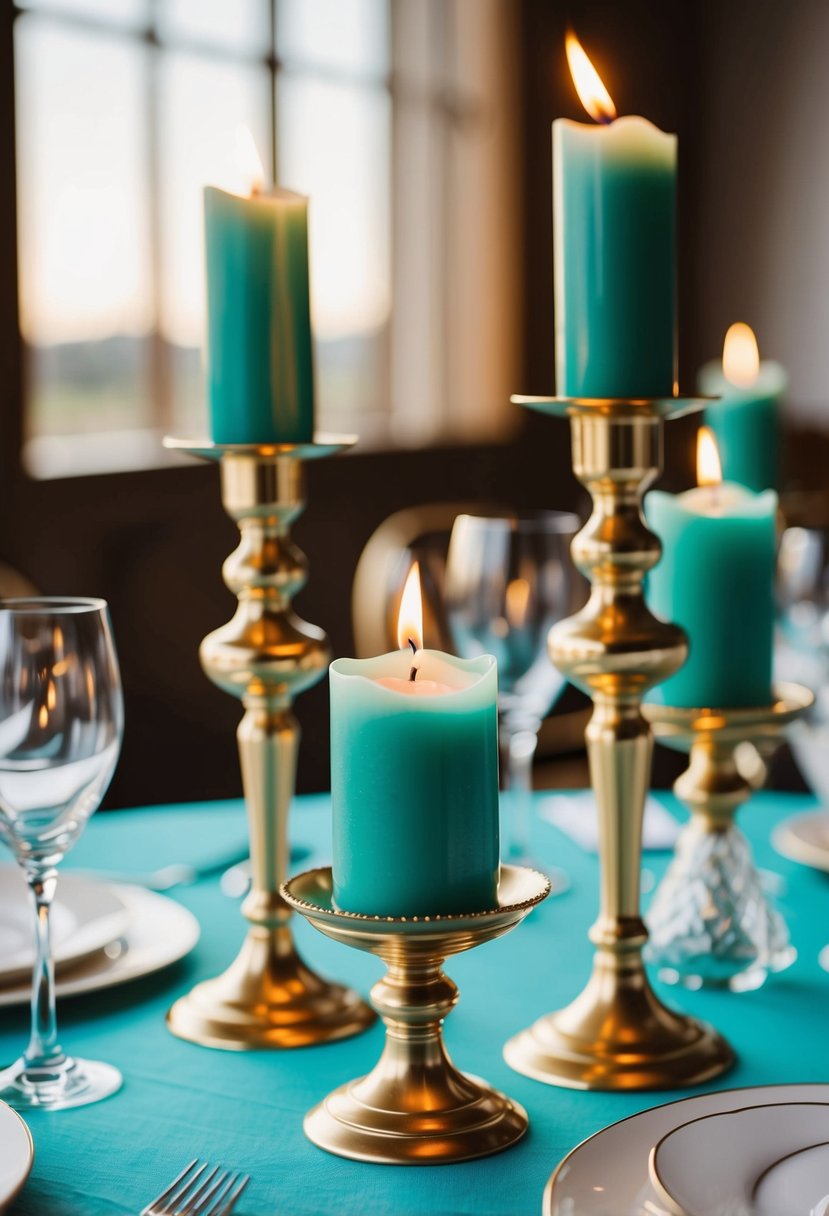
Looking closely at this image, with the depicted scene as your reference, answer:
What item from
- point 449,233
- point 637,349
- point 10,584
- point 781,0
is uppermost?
point 781,0

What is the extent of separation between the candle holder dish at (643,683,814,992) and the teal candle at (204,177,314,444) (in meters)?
0.27

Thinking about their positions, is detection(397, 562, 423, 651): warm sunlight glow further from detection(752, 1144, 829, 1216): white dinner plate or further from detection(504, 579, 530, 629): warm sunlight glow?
detection(504, 579, 530, 629): warm sunlight glow

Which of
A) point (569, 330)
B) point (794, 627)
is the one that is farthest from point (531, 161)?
point (569, 330)

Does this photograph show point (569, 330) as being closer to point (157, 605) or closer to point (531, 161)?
point (157, 605)

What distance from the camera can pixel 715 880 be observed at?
0.94 meters

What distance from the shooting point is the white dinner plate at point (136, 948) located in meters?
0.84

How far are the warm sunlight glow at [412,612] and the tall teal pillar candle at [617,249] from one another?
162 millimetres

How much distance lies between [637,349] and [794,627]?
0.66 m

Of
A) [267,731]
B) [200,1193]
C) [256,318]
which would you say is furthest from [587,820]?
[200,1193]

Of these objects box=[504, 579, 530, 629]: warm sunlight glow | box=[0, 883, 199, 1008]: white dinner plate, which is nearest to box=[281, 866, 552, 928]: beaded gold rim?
box=[0, 883, 199, 1008]: white dinner plate

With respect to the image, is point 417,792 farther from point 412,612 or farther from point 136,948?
point 136,948

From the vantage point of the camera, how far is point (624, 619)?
770mm

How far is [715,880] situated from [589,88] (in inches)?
18.6

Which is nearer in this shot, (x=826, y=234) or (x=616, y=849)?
(x=616, y=849)
